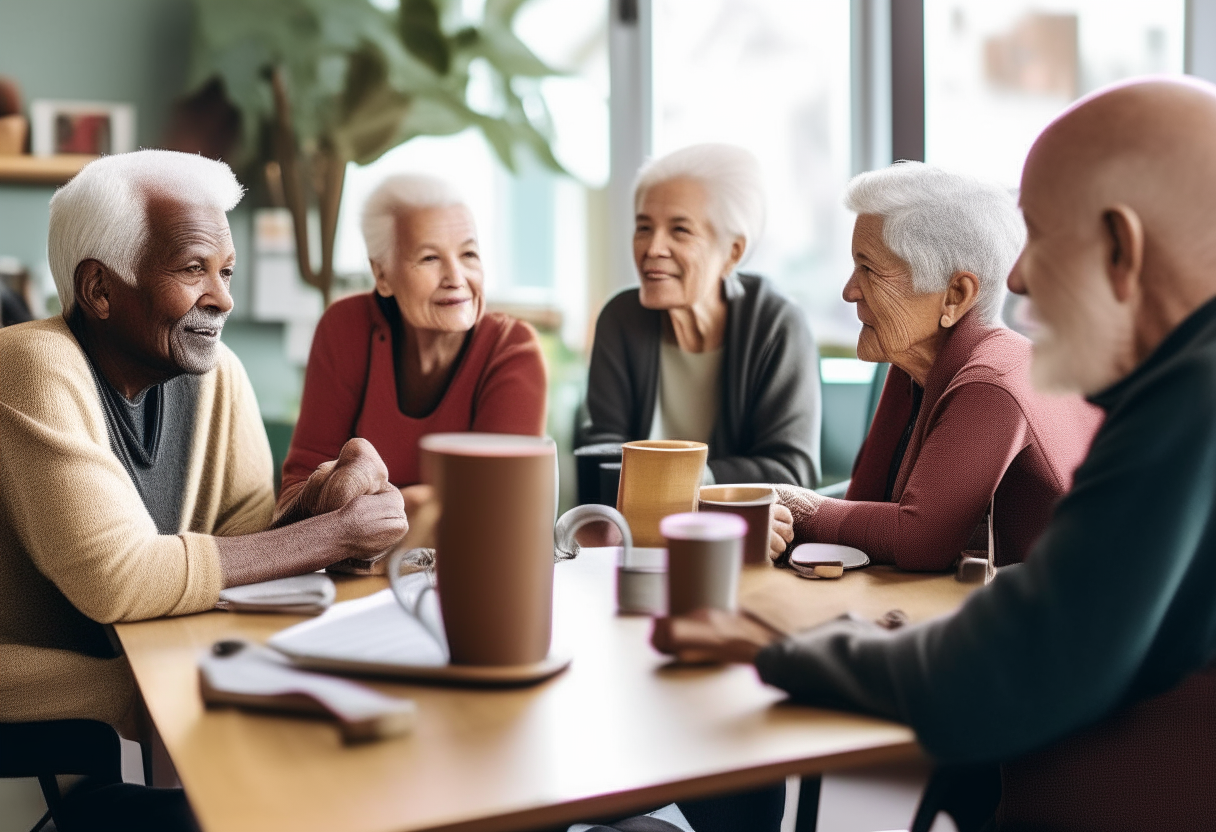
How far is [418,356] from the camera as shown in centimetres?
232

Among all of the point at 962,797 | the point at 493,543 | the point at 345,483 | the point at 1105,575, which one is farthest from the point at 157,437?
the point at 1105,575

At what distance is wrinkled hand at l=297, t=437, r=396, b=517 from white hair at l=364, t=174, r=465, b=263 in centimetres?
72

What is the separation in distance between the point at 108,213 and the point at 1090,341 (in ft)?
4.33

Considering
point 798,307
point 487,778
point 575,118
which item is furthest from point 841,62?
point 487,778

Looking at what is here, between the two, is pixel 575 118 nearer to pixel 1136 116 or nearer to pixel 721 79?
pixel 721 79

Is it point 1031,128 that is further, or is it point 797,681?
point 1031,128

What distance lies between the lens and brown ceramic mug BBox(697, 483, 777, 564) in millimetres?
1522

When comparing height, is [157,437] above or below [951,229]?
below

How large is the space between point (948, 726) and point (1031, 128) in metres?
2.71

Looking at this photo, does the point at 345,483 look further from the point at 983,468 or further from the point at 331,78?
the point at 331,78

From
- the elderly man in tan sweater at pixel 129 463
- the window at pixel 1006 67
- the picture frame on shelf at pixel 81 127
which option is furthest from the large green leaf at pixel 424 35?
the elderly man in tan sweater at pixel 129 463

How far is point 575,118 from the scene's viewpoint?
421 cm

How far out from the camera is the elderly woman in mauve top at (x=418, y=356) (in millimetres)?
2215

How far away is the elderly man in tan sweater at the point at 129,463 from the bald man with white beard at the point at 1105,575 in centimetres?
61
